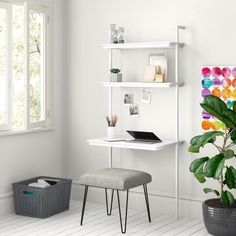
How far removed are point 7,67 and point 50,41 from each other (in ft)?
2.22

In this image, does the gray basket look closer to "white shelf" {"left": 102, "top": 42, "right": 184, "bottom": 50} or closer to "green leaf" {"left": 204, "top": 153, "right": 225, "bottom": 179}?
"white shelf" {"left": 102, "top": 42, "right": 184, "bottom": 50}

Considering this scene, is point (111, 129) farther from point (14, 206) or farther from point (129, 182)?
point (14, 206)

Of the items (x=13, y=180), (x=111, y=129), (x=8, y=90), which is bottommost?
(x=13, y=180)

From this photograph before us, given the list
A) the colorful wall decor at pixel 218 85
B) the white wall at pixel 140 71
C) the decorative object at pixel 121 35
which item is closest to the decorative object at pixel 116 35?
the decorative object at pixel 121 35

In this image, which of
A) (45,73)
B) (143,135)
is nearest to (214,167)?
(143,135)

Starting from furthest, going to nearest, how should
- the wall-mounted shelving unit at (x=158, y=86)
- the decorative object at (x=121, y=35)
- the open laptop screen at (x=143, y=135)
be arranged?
the decorative object at (x=121, y=35)
the open laptop screen at (x=143, y=135)
the wall-mounted shelving unit at (x=158, y=86)

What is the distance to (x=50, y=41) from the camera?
226 inches

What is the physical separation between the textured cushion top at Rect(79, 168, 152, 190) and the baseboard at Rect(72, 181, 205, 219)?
52 centimetres

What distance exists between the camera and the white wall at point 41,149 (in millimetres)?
5285

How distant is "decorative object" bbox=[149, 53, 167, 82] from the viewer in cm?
516

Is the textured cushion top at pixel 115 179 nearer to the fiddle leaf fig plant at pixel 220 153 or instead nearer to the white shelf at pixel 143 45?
the fiddle leaf fig plant at pixel 220 153

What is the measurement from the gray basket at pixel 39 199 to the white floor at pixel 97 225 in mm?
64

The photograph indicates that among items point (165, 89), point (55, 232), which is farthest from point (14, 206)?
point (165, 89)

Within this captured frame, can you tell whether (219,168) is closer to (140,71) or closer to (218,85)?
(218,85)
